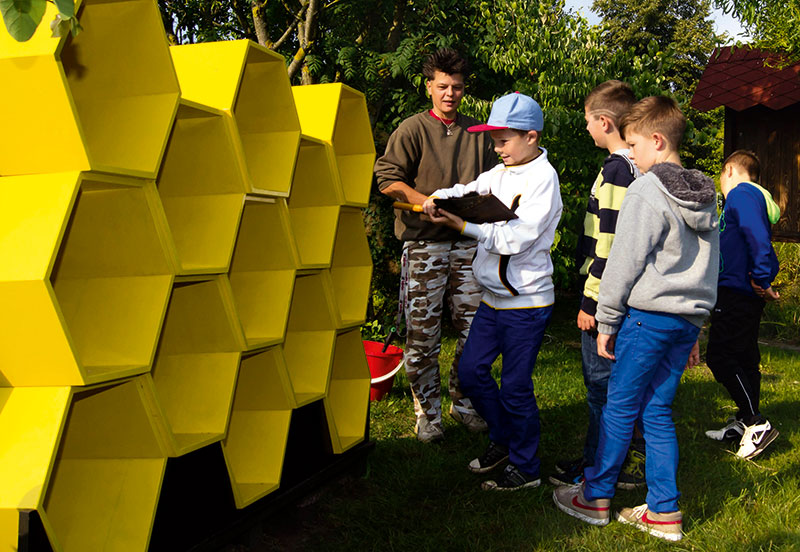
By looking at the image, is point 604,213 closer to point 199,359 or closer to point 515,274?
point 515,274

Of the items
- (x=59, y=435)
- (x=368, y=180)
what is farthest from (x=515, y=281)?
(x=59, y=435)

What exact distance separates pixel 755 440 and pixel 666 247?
6.26 feet

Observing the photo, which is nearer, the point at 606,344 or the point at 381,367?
the point at 606,344

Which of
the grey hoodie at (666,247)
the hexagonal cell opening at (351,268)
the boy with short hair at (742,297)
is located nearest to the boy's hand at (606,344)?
the grey hoodie at (666,247)

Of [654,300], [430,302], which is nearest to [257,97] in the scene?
[430,302]

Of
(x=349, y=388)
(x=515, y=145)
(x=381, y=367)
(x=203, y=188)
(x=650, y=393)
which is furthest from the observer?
(x=381, y=367)

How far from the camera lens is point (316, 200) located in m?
3.69

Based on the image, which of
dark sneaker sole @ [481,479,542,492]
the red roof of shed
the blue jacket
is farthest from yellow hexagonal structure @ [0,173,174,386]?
the red roof of shed

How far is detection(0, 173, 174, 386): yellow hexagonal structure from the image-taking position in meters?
2.07

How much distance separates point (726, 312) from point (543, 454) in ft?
4.96

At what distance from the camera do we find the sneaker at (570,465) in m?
3.95

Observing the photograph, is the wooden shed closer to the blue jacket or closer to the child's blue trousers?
the blue jacket

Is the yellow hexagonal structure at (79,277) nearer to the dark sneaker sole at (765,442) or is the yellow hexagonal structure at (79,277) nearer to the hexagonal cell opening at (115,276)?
the hexagonal cell opening at (115,276)

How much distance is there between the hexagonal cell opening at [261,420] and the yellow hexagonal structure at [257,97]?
77 centimetres
